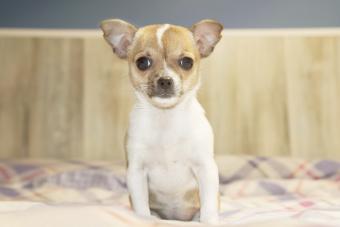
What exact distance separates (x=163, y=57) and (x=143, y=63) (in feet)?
0.22

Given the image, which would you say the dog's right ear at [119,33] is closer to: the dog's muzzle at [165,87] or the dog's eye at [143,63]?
the dog's eye at [143,63]

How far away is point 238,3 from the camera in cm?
291

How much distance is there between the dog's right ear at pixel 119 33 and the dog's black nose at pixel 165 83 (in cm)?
26

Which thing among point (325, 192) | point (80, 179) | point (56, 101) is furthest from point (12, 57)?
point (325, 192)

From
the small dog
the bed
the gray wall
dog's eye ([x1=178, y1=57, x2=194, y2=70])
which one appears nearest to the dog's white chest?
the small dog

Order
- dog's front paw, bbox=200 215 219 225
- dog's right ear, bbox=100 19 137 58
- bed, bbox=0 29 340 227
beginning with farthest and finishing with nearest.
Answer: bed, bbox=0 29 340 227 < dog's right ear, bbox=100 19 137 58 < dog's front paw, bbox=200 215 219 225

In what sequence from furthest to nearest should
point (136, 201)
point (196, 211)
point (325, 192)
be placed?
1. point (325, 192)
2. point (196, 211)
3. point (136, 201)

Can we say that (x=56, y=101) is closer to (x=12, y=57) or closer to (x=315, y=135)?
(x=12, y=57)

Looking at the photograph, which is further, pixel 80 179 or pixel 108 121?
pixel 108 121

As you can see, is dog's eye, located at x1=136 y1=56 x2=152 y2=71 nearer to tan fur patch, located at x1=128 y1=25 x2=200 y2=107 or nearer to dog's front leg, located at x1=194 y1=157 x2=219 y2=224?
tan fur patch, located at x1=128 y1=25 x2=200 y2=107

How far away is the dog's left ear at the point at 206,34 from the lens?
144 centimetres

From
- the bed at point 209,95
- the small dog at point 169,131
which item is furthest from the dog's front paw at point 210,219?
the bed at point 209,95

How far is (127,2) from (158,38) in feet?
5.55

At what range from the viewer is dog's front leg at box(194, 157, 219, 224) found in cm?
127
